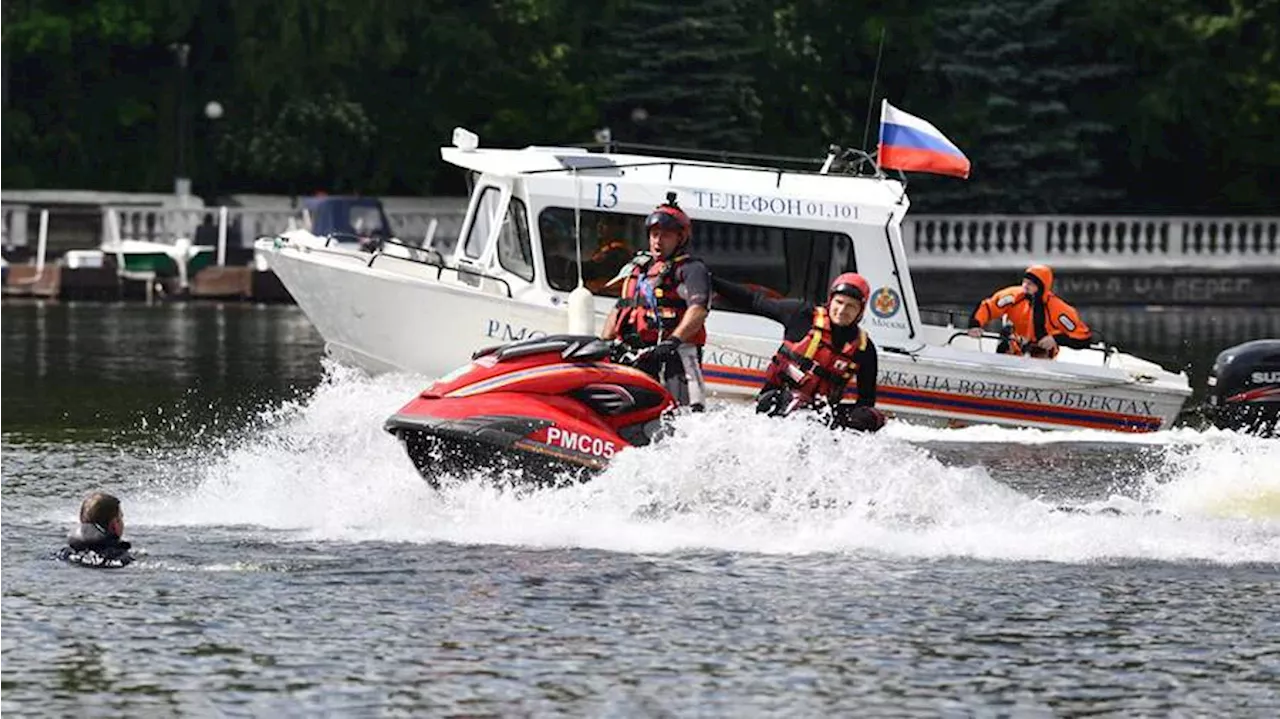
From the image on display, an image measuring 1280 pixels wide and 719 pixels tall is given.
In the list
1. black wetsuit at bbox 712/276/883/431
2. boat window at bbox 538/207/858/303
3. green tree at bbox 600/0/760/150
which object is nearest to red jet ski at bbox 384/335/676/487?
black wetsuit at bbox 712/276/883/431

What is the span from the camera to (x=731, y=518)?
1652 centimetres

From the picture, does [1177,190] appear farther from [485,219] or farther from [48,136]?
[485,219]

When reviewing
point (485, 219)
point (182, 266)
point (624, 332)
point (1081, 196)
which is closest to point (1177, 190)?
point (1081, 196)

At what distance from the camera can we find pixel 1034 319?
25.2 metres

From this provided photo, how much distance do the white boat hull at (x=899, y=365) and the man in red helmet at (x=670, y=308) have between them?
246 inches

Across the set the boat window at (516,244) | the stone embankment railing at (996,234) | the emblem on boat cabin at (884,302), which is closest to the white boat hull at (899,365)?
the boat window at (516,244)

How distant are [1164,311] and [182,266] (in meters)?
14.7

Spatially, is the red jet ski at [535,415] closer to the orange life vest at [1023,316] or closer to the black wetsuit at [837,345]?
the black wetsuit at [837,345]

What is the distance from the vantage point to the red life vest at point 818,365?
55.8ft

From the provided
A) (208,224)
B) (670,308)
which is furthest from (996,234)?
(670,308)

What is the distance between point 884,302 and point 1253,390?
3.82 m

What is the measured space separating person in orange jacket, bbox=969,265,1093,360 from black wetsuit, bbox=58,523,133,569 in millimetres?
11012

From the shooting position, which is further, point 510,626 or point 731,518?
point 731,518

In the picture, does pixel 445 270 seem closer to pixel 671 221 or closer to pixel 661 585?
pixel 671 221
